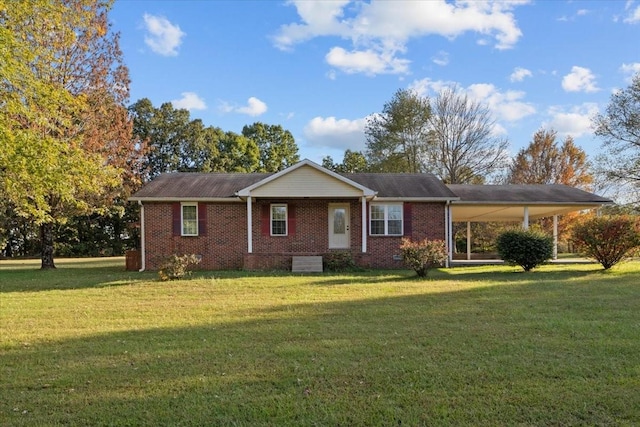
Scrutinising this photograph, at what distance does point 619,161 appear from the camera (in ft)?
81.3

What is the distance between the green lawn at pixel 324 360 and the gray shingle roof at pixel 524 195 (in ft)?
28.4

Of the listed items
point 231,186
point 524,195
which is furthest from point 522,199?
point 231,186

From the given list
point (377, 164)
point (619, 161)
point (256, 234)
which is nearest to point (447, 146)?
point (377, 164)

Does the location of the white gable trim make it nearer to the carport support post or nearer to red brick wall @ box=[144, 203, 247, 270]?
the carport support post

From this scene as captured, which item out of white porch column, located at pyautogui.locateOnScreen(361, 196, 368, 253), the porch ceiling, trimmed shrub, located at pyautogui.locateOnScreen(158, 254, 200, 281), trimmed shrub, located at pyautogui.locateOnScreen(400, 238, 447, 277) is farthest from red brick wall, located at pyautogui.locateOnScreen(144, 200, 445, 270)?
trimmed shrub, located at pyautogui.locateOnScreen(158, 254, 200, 281)

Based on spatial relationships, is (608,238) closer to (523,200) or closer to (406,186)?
(523,200)

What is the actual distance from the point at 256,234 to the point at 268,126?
35.4 m

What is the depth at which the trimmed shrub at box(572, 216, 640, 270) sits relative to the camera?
548 inches

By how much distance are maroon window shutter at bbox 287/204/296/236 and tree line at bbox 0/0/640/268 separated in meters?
6.42

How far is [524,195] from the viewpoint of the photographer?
1897 centimetres

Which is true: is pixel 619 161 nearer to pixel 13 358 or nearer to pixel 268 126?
pixel 13 358

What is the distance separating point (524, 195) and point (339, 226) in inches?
321

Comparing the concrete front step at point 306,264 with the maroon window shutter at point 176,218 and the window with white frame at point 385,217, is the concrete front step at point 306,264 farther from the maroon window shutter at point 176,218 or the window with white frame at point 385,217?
the maroon window shutter at point 176,218

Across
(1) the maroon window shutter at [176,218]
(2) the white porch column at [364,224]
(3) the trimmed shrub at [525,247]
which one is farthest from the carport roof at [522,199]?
(1) the maroon window shutter at [176,218]
